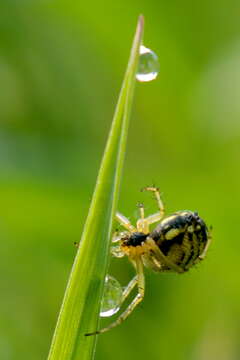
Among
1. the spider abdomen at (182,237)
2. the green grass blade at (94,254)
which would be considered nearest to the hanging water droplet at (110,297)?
the green grass blade at (94,254)

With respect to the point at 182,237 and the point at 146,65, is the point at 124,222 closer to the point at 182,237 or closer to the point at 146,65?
the point at 182,237

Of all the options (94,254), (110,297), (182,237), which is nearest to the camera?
(94,254)

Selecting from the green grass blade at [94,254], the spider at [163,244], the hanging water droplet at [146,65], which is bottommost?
the spider at [163,244]

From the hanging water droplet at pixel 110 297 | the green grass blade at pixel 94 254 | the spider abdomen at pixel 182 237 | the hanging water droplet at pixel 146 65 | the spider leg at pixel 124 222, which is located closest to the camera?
the green grass blade at pixel 94 254

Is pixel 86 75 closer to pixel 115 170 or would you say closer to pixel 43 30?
pixel 43 30

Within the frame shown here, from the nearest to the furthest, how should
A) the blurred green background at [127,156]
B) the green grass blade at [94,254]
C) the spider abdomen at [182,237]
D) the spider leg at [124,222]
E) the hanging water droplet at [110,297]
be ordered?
the green grass blade at [94,254]
the hanging water droplet at [110,297]
the spider abdomen at [182,237]
the spider leg at [124,222]
the blurred green background at [127,156]

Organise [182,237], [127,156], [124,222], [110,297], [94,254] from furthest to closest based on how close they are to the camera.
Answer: [127,156]
[124,222]
[182,237]
[110,297]
[94,254]

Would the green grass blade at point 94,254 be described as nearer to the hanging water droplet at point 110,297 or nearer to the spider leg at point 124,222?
the hanging water droplet at point 110,297

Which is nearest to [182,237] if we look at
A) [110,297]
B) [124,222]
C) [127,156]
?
[124,222]
